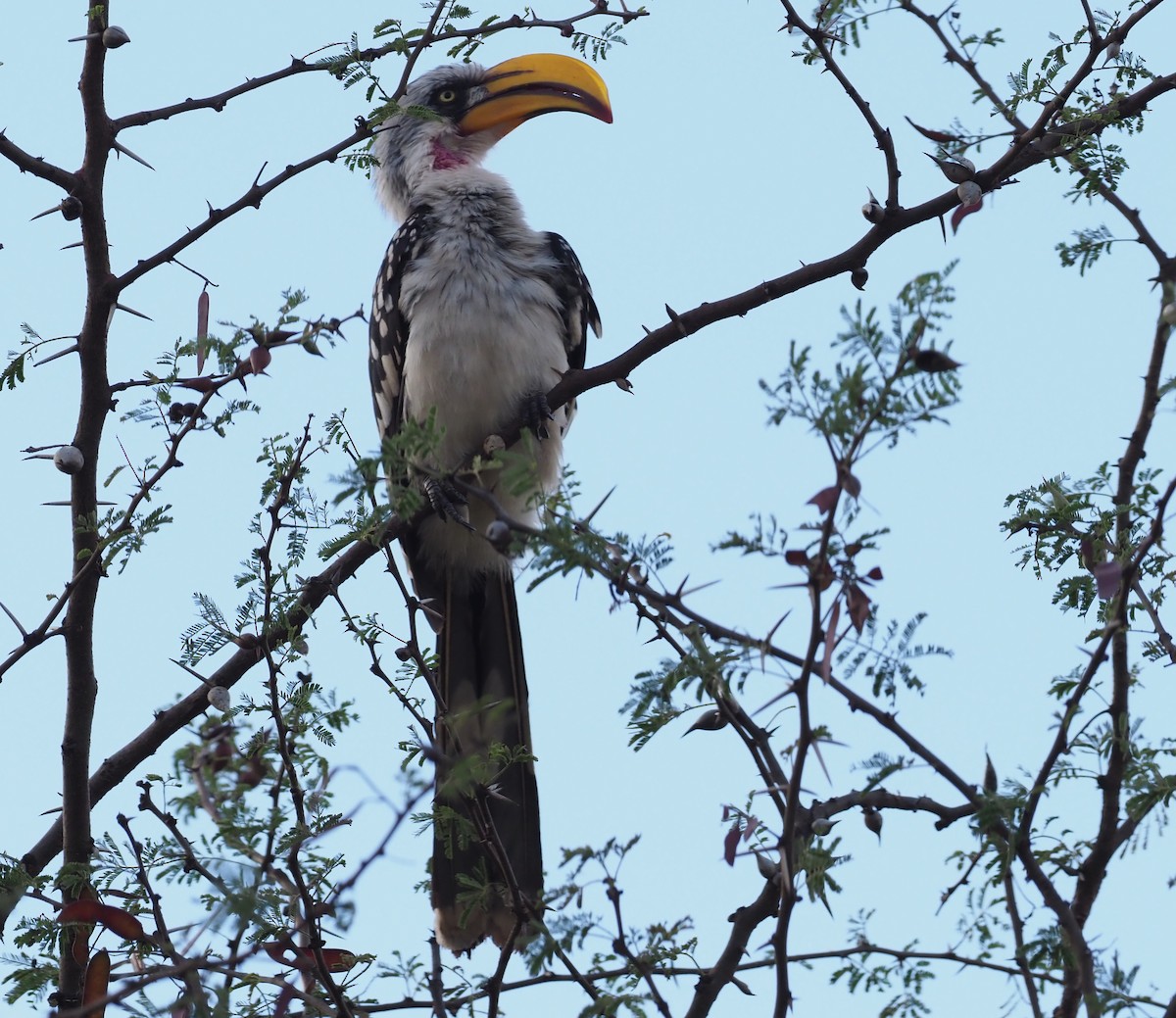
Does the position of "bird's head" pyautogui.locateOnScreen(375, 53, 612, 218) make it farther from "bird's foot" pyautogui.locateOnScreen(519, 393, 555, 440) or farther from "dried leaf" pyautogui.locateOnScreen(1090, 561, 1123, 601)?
"dried leaf" pyautogui.locateOnScreen(1090, 561, 1123, 601)

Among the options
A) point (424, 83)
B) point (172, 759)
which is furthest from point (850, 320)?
point (424, 83)

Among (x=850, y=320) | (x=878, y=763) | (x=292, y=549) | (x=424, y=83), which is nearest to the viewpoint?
(x=850, y=320)

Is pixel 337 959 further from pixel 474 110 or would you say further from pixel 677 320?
pixel 474 110

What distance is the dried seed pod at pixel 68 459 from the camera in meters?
3.08

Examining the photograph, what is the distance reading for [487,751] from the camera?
3.35m

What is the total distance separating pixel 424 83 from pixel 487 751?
3.35m

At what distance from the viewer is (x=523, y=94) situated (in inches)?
221

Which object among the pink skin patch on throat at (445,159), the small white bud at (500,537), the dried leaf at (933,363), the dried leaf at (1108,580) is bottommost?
the dried leaf at (1108,580)

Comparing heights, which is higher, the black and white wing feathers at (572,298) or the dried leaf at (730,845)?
the black and white wing feathers at (572,298)

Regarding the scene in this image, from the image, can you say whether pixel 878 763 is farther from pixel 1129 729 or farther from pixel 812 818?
pixel 1129 729

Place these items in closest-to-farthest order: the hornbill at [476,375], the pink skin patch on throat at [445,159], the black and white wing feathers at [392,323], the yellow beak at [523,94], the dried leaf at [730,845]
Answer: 1. the dried leaf at [730,845]
2. the hornbill at [476,375]
3. the black and white wing feathers at [392,323]
4. the pink skin patch on throat at [445,159]
5. the yellow beak at [523,94]

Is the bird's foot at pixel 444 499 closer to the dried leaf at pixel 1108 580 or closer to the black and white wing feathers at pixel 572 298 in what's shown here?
the black and white wing feathers at pixel 572 298

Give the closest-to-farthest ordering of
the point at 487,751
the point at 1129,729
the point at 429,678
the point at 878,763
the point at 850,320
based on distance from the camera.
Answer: the point at 850,320 → the point at 878,763 → the point at 1129,729 → the point at 429,678 → the point at 487,751

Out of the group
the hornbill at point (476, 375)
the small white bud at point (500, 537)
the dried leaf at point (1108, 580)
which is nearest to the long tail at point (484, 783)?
the hornbill at point (476, 375)
